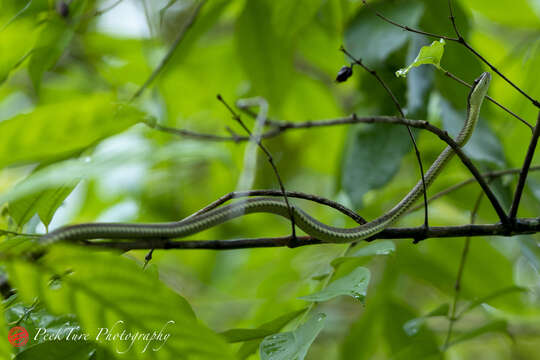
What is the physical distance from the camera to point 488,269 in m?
2.05

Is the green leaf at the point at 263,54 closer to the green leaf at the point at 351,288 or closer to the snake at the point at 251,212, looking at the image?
the snake at the point at 251,212

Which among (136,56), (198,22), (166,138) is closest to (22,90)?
(136,56)

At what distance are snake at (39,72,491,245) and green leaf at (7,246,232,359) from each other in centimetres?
13

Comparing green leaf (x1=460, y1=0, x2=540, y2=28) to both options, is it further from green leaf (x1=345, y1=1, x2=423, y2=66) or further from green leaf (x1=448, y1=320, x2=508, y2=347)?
green leaf (x1=448, y1=320, x2=508, y2=347)

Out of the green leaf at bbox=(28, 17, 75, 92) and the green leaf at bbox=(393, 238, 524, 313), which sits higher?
the green leaf at bbox=(28, 17, 75, 92)

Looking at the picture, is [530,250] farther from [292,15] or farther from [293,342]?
[292,15]

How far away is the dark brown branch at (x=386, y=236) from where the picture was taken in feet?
3.38

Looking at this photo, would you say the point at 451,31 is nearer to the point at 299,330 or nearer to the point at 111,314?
the point at 299,330

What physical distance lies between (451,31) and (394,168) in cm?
Answer: 50

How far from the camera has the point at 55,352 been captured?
101 centimetres

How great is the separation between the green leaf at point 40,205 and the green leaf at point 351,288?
1.91 feet

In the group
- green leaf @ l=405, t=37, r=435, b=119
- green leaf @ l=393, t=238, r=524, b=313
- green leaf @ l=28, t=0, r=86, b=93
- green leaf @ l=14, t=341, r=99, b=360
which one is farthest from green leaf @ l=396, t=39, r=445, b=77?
green leaf @ l=393, t=238, r=524, b=313

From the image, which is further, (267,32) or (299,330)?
(267,32)

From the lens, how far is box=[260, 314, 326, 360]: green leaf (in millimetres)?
972
